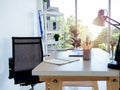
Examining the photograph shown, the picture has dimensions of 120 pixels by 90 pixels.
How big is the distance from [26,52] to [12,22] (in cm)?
60

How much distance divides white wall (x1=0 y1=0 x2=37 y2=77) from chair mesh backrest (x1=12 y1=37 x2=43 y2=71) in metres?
0.18

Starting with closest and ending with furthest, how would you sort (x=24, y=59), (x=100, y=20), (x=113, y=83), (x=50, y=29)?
(x=113, y=83)
(x=100, y=20)
(x=24, y=59)
(x=50, y=29)

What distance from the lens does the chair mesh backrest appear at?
2707mm

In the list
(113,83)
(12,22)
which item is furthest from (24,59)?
(113,83)

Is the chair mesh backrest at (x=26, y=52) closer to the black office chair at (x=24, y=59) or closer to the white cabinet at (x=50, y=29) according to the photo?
the black office chair at (x=24, y=59)

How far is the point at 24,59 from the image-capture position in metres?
2.78

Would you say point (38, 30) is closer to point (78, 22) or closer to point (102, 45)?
point (78, 22)

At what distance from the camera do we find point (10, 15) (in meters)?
3.03

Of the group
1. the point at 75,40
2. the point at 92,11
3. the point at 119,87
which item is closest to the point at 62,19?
the point at 92,11

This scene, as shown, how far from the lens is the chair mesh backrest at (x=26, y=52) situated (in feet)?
8.88

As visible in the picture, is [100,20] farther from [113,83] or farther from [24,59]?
[24,59]

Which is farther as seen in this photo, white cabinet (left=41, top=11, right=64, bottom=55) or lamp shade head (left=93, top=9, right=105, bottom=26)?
white cabinet (left=41, top=11, right=64, bottom=55)

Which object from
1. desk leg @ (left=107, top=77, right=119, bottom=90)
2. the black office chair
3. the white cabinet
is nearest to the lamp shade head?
desk leg @ (left=107, top=77, right=119, bottom=90)

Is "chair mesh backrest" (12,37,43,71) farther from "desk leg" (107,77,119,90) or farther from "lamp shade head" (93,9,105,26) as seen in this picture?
"desk leg" (107,77,119,90)
